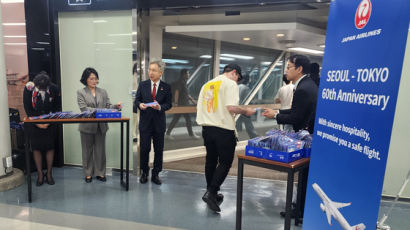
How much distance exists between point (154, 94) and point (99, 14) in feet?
5.23

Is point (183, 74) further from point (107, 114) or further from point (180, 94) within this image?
point (107, 114)

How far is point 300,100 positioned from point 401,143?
6.22 feet

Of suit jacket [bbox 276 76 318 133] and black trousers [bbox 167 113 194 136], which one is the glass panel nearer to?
black trousers [bbox 167 113 194 136]

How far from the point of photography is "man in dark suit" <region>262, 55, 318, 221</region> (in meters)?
2.62

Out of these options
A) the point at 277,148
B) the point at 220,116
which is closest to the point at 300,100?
the point at 277,148

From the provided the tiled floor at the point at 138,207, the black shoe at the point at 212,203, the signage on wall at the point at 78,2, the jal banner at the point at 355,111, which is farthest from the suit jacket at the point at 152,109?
the jal banner at the point at 355,111

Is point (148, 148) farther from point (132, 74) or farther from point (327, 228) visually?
point (327, 228)

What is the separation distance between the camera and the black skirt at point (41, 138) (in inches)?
152

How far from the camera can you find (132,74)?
4387mm

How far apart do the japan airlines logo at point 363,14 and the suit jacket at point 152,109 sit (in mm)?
2680

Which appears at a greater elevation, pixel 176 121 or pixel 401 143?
pixel 401 143

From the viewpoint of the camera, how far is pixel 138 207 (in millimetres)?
3328

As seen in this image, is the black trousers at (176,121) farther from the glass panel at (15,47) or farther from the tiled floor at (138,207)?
the glass panel at (15,47)

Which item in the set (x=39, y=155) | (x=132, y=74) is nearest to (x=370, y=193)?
(x=132, y=74)
